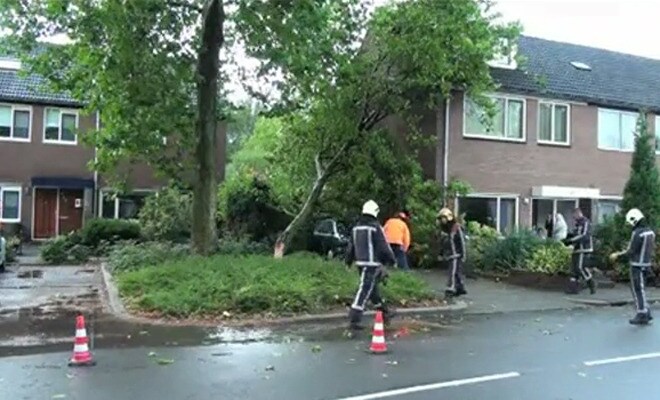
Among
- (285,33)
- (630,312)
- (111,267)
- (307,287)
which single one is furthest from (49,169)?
(630,312)

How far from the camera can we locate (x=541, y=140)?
26.7 meters

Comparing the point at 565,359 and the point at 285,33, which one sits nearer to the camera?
the point at 565,359

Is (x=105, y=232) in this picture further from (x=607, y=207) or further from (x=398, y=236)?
(x=607, y=207)

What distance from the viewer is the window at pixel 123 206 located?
3250cm

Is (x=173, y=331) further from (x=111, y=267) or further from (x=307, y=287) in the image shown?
(x=111, y=267)

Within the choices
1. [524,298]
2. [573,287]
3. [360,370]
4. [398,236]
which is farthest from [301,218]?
[360,370]

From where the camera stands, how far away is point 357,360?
9.45 m

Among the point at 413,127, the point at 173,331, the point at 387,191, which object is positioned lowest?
the point at 173,331

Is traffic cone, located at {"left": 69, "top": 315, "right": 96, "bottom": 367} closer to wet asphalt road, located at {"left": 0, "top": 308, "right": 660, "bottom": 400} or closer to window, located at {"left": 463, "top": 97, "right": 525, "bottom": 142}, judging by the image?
wet asphalt road, located at {"left": 0, "top": 308, "right": 660, "bottom": 400}

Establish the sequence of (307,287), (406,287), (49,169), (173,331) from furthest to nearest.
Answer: (49,169) → (406,287) → (307,287) → (173,331)

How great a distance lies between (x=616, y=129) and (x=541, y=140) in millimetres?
3807

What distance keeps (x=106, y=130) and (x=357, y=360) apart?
10833 mm

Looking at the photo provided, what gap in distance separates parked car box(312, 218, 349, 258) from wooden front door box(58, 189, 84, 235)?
12.0 m

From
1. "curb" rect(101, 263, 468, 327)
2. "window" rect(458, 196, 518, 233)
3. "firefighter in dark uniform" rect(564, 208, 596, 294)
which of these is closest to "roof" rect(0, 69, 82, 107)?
"window" rect(458, 196, 518, 233)
